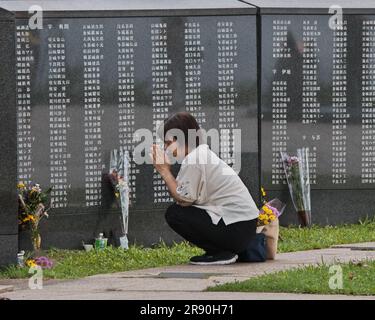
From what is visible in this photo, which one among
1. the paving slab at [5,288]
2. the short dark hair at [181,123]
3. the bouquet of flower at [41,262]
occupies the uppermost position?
the short dark hair at [181,123]

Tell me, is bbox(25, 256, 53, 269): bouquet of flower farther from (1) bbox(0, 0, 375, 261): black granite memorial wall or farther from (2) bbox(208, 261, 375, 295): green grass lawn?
(2) bbox(208, 261, 375, 295): green grass lawn

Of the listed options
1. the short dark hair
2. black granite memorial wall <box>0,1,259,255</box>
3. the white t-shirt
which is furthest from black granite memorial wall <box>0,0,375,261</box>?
the white t-shirt

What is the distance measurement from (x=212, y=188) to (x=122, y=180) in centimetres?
200

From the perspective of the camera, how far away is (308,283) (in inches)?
330

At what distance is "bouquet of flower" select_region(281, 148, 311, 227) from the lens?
42.6 feet

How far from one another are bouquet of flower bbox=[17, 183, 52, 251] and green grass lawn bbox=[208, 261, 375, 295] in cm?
274

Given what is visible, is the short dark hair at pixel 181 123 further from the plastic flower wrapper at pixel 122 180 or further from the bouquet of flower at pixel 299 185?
the bouquet of flower at pixel 299 185

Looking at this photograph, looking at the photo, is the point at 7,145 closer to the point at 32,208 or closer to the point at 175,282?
the point at 32,208

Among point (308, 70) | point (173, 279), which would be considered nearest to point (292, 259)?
point (173, 279)

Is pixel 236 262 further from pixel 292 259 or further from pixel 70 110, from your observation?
pixel 70 110

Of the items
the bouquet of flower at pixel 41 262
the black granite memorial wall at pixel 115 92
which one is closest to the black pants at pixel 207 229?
the bouquet of flower at pixel 41 262

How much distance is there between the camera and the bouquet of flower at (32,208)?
1088 cm

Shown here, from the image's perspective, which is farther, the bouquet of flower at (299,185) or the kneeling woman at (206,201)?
Result: the bouquet of flower at (299,185)

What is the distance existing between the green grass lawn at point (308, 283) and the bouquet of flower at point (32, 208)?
108 inches
